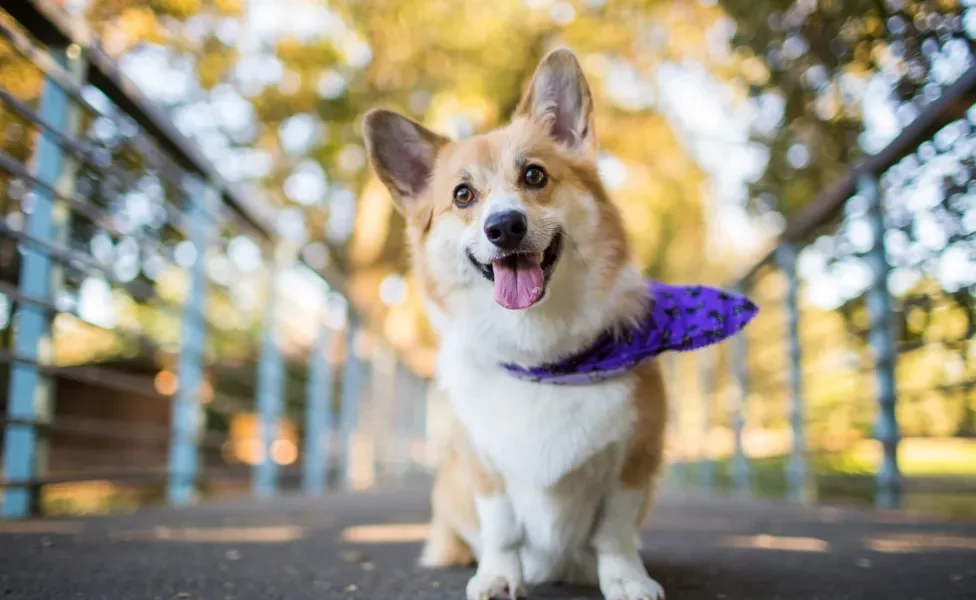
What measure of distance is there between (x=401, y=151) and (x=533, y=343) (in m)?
0.71

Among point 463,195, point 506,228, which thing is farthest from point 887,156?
point 506,228

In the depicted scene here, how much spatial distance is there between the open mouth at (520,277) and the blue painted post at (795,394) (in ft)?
9.67

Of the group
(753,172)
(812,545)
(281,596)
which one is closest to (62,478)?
(281,596)

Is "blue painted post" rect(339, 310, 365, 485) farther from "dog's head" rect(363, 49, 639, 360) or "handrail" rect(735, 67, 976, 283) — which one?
"dog's head" rect(363, 49, 639, 360)

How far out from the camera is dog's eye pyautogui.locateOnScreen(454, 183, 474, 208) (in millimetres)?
1878

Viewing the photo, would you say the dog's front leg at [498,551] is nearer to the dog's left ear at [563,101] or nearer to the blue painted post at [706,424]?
the dog's left ear at [563,101]

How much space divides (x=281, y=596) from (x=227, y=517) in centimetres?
169

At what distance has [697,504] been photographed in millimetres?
4273

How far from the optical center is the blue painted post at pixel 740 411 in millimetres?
5113

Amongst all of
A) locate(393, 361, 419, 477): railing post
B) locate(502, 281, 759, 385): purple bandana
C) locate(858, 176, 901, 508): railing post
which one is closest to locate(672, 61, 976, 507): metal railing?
locate(858, 176, 901, 508): railing post

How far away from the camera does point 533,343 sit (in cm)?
173

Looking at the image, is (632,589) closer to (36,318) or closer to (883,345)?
(36,318)

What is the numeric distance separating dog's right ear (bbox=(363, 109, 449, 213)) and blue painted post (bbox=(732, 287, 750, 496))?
353cm

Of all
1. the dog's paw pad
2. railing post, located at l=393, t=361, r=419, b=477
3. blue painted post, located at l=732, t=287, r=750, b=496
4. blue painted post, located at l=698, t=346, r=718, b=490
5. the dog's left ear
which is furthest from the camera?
railing post, located at l=393, t=361, r=419, b=477
